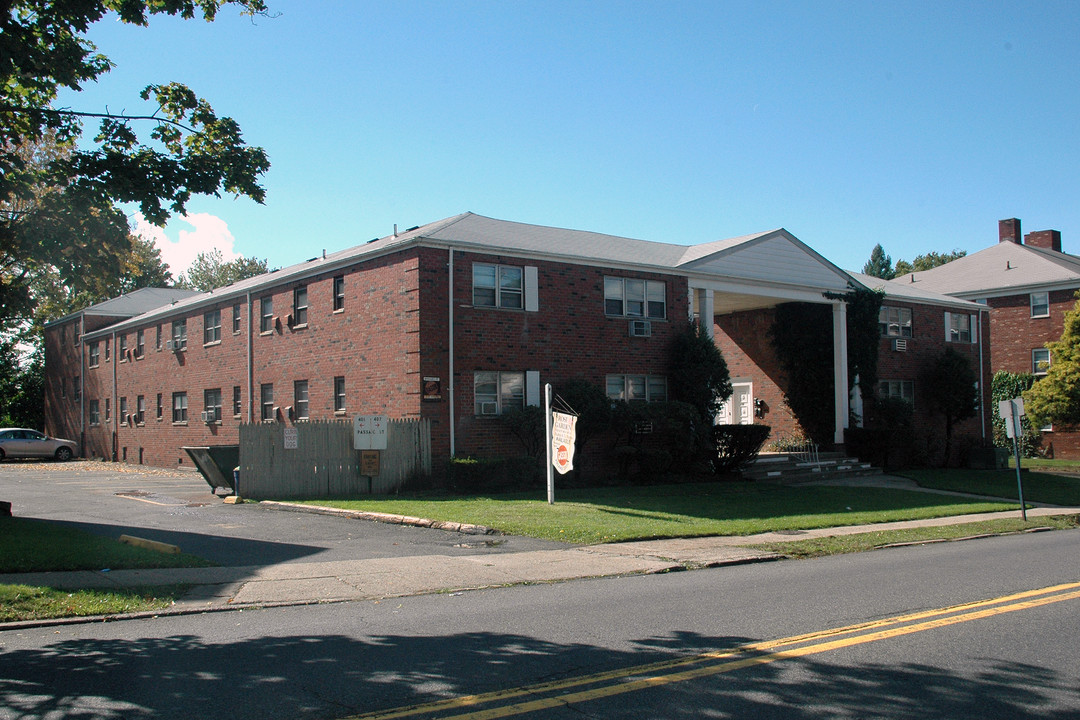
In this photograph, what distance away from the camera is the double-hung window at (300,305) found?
2619 centimetres

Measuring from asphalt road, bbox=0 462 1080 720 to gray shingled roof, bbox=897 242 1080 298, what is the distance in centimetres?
3637

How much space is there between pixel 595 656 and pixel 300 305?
849 inches

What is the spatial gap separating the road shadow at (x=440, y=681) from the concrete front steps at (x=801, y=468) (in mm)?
19213

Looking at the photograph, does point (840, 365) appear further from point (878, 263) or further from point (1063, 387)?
point (878, 263)

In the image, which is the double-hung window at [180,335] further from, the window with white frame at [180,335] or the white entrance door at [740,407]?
the white entrance door at [740,407]

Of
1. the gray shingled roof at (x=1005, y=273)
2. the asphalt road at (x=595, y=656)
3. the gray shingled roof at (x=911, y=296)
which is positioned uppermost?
the gray shingled roof at (x=1005, y=273)


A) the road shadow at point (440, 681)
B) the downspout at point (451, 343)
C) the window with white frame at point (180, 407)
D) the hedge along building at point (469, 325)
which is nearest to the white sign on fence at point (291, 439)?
the hedge along building at point (469, 325)

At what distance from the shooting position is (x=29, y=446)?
39938mm

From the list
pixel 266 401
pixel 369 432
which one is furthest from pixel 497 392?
pixel 266 401

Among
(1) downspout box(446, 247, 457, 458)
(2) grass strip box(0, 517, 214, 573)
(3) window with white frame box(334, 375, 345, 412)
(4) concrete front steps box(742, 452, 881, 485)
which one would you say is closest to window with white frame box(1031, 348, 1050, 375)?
(4) concrete front steps box(742, 452, 881, 485)

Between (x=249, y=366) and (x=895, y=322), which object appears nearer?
(x=249, y=366)

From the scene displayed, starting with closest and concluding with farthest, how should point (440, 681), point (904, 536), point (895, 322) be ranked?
A: point (440, 681)
point (904, 536)
point (895, 322)

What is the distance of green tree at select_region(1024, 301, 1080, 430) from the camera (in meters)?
33.8

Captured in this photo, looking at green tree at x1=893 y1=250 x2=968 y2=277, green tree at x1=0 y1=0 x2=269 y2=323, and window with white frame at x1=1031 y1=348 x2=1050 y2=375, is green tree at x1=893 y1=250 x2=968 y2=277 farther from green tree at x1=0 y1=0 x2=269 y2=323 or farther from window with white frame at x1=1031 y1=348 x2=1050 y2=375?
green tree at x1=0 y1=0 x2=269 y2=323
